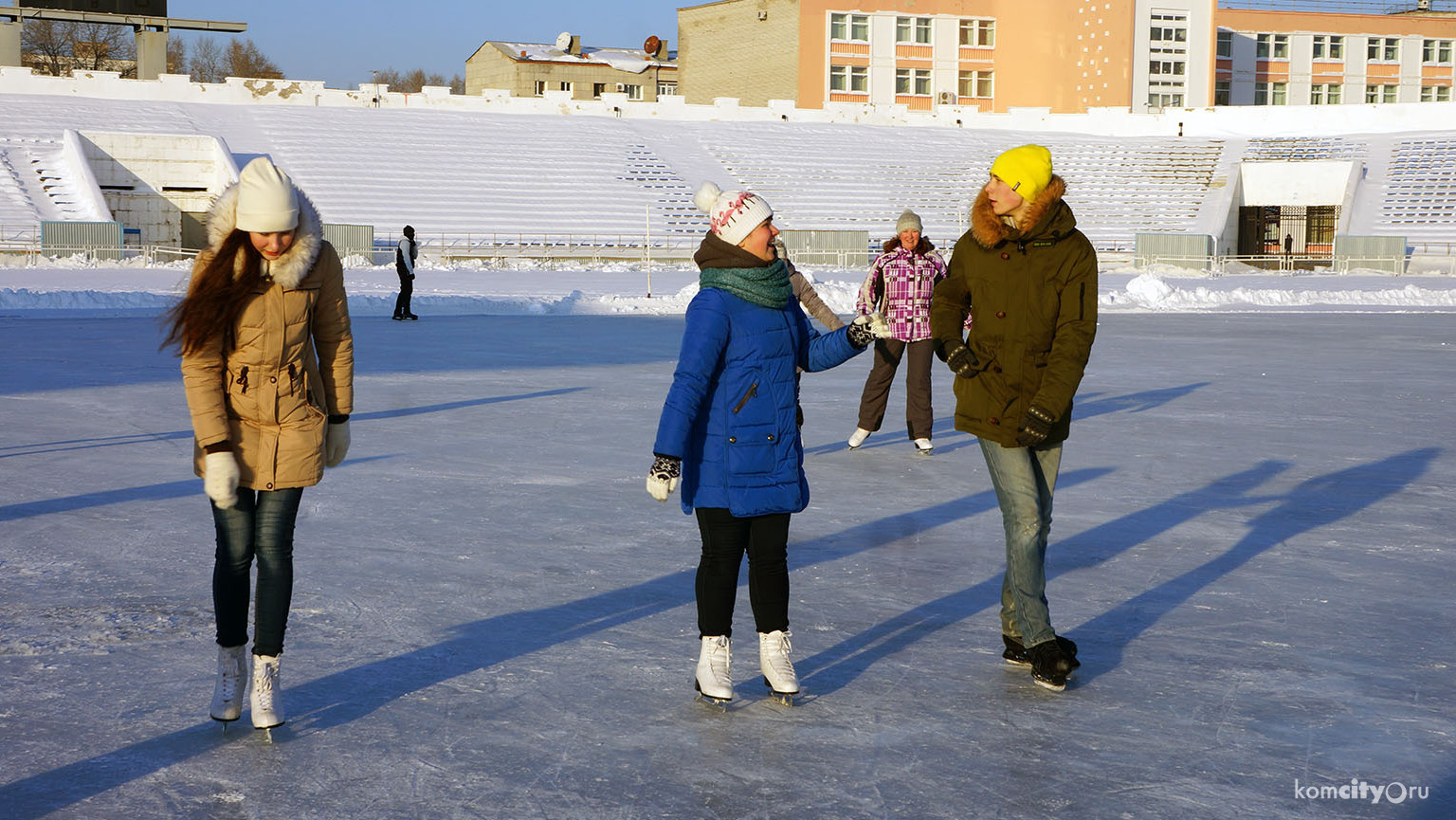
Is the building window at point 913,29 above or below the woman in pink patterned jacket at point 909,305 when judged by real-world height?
above

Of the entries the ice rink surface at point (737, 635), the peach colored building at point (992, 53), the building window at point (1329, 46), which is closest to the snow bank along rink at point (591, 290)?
the ice rink surface at point (737, 635)

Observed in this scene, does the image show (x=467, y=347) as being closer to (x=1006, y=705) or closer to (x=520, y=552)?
(x=520, y=552)

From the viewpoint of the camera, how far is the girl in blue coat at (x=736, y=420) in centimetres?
470

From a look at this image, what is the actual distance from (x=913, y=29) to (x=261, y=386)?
78.6 m

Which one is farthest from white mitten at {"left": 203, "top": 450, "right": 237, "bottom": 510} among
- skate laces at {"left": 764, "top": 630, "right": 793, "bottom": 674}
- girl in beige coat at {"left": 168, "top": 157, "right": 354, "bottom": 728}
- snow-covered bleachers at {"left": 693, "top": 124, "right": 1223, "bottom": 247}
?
snow-covered bleachers at {"left": 693, "top": 124, "right": 1223, "bottom": 247}

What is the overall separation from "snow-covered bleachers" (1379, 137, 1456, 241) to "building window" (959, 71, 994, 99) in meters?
28.2

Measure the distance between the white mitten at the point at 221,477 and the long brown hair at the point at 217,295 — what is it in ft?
1.11

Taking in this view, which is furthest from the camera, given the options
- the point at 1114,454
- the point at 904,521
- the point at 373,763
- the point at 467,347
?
the point at 467,347

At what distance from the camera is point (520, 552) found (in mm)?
7203

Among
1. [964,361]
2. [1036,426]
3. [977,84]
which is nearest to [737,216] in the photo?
[964,361]

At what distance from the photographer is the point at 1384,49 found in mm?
88188

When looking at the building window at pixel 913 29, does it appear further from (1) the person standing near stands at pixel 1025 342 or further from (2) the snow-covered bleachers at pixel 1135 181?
(1) the person standing near stands at pixel 1025 342

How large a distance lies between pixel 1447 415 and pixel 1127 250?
1461 inches

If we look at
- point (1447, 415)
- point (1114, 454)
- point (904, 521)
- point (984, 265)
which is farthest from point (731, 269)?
point (1447, 415)
